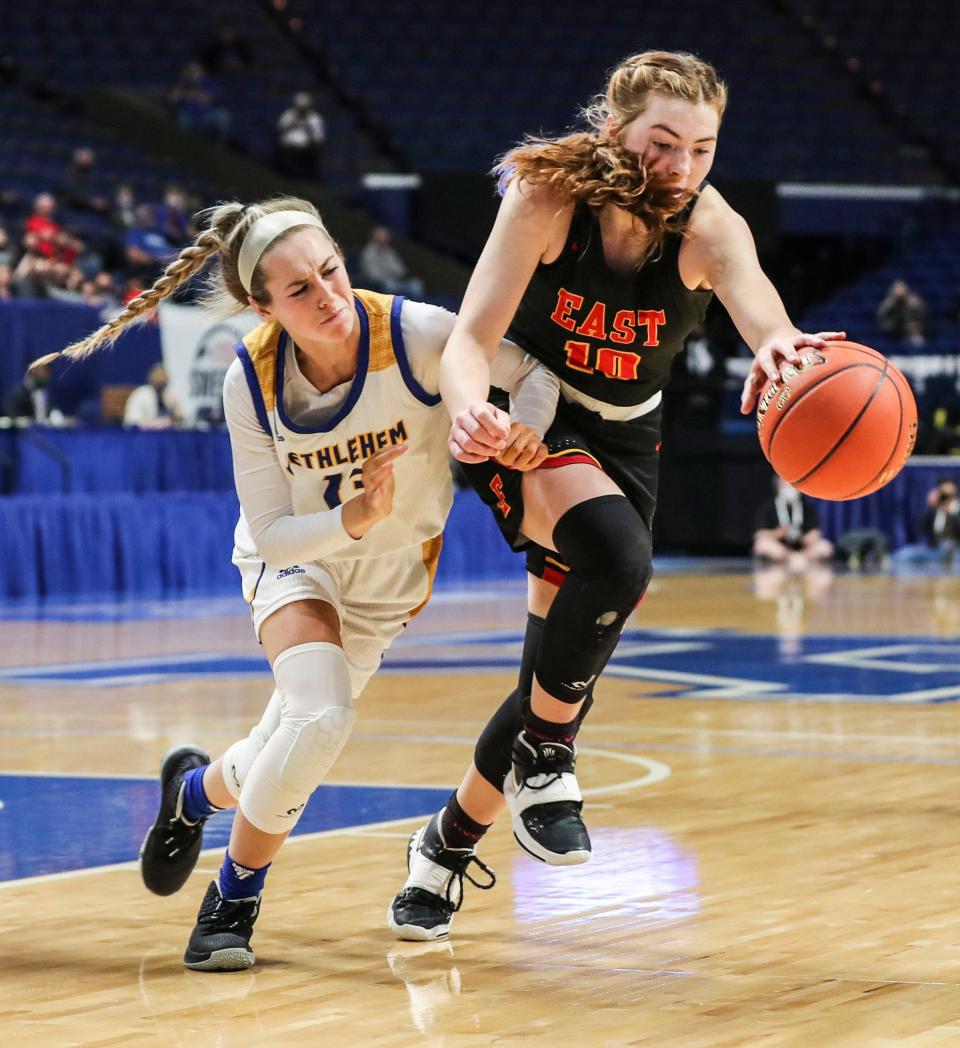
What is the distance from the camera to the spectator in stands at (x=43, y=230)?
49.6 ft

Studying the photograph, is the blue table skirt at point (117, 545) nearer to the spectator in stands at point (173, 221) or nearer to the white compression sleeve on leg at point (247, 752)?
the spectator in stands at point (173, 221)

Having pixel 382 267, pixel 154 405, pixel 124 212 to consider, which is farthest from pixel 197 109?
pixel 154 405

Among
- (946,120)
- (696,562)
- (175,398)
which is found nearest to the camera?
(175,398)

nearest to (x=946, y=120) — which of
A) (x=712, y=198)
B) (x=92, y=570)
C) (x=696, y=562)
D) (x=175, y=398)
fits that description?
(x=696, y=562)

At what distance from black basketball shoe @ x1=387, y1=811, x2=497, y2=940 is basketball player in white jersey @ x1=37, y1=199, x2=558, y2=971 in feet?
0.12

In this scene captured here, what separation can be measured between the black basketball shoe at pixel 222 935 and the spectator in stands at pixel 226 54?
63.4 feet

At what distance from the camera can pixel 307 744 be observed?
3402 millimetres

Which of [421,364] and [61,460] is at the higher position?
[421,364]

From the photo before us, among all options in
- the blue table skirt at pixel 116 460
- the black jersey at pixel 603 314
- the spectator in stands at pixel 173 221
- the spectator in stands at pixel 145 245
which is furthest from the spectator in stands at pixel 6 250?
the black jersey at pixel 603 314

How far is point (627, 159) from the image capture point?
343 cm

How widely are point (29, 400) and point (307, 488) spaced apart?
10.9m

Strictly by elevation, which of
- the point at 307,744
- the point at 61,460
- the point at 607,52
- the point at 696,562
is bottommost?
the point at 696,562

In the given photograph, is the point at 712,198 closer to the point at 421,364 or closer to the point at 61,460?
the point at 421,364

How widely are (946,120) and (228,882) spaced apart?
2102cm
